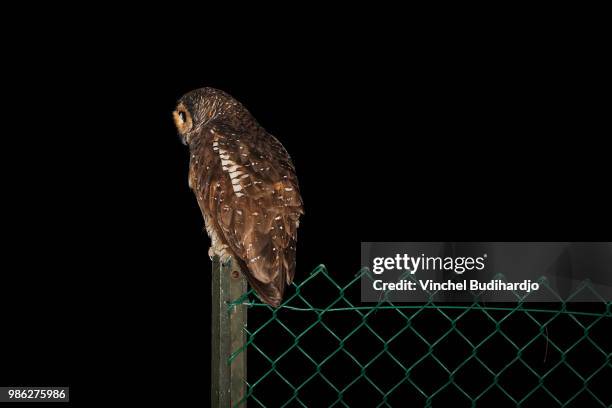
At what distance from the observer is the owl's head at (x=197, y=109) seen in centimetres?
535

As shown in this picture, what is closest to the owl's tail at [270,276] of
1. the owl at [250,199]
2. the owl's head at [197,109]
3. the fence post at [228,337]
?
the owl at [250,199]

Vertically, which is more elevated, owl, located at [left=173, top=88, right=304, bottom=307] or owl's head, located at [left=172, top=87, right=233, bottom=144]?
owl's head, located at [left=172, top=87, right=233, bottom=144]

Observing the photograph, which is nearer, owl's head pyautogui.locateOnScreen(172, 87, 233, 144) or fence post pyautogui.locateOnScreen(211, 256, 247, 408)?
fence post pyautogui.locateOnScreen(211, 256, 247, 408)

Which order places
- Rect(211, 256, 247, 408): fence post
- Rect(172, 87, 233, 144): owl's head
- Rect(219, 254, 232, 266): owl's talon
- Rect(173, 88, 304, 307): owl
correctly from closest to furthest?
Rect(211, 256, 247, 408): fence post
Rect(219, 254, 232, 266): owl's talon
Rect(173, 88, 304, 307): owl
Rect(172, 87, 233, 144): owl's head

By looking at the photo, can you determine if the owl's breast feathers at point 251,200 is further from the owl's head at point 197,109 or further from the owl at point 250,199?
the owl's head at point 197,109

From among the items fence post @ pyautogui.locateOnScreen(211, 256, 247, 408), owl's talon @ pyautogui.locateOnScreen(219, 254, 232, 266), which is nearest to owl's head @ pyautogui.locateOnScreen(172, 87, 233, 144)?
owl's talon @ pyautogui.locateOnScreen(219, 254, 232, 266)

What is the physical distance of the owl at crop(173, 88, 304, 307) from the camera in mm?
4168

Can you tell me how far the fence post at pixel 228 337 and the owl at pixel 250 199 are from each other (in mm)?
211

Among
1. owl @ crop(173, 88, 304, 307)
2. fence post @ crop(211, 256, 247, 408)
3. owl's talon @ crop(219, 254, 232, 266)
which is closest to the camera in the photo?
fence post @ crop(211, 256, 247, 408)

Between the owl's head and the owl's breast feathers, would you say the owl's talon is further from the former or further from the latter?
the owl's head

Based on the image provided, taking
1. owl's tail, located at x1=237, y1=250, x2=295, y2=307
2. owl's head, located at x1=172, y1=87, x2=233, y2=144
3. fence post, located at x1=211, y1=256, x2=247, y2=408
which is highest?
owl's head, located at x1=172, y1=87, x2=233, y2=144

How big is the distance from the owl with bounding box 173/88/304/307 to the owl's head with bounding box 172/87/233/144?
283 mm

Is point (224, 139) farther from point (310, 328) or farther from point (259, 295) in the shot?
point (310, 328)

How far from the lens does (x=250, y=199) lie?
172 inches
